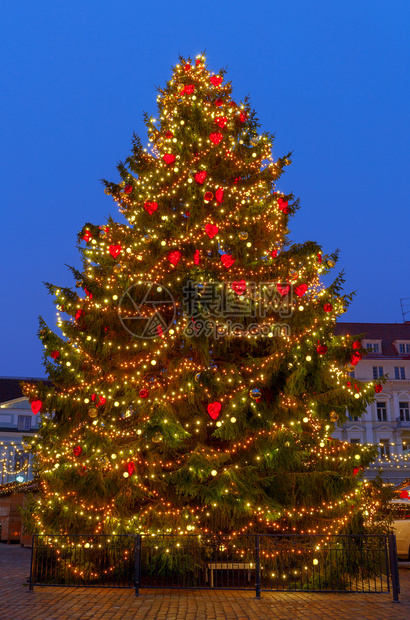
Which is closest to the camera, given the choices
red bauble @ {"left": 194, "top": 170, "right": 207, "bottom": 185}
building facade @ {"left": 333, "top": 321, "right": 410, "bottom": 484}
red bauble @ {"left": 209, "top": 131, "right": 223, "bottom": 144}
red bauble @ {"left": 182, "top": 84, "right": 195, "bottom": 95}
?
red bauble @ {"left": 194, "top": 170, "right": 207, "bottom": 185}

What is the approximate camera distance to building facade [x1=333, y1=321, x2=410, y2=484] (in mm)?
48719

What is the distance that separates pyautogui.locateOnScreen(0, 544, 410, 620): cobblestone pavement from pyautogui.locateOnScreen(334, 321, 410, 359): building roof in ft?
132

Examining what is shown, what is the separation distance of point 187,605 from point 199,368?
4.45 meters

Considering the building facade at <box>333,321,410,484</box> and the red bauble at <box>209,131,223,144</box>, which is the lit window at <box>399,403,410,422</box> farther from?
the red bauble at <box>209,131,223,144</box>

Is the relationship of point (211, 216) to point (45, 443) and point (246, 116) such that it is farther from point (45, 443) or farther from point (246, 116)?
point (45, 443)

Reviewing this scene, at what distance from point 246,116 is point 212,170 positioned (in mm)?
2109

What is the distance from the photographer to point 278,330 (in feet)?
40.3

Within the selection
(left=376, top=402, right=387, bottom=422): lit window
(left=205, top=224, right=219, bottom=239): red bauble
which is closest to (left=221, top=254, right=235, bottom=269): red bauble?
(left=205, top=224, right=219, bottom=239): red bauble

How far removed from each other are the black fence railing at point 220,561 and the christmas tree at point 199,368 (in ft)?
1.25

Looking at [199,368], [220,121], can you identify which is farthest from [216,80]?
[199,368]

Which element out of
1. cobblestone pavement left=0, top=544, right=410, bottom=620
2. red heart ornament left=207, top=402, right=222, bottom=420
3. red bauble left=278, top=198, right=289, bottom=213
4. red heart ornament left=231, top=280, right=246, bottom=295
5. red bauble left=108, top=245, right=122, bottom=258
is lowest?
cobblestone pavement left=0, top=544, right=410, bottom=620

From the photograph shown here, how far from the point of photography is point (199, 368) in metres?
12.2

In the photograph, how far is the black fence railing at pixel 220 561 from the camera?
11031 mm

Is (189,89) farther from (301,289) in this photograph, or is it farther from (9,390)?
(9,390)
